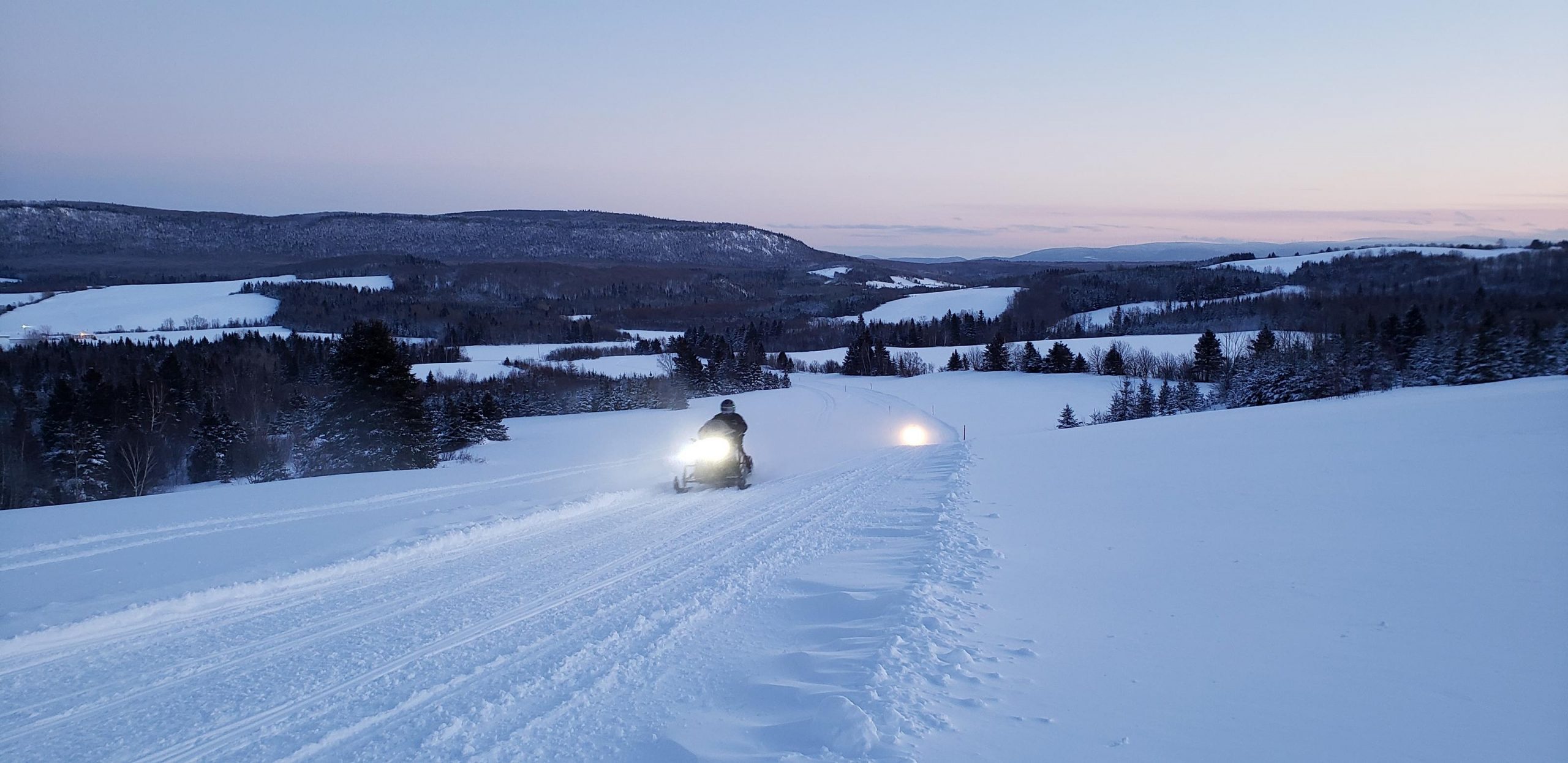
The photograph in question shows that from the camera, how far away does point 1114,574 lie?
23.7 feet

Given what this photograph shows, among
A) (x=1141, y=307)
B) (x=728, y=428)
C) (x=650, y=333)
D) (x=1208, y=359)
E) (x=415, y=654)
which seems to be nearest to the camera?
(x=415, y=654)

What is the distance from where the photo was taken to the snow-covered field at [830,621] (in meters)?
4.19

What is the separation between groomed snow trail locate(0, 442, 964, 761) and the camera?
445 cm

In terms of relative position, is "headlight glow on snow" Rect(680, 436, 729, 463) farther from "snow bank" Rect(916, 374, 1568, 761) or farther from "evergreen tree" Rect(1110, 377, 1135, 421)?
"evergreen tree" Rect(1110, 377, 1135, 421)

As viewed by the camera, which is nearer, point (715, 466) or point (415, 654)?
point (415, 654)

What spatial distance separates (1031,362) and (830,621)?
70953 mm

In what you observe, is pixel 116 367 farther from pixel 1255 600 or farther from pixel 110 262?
pixel 110 262

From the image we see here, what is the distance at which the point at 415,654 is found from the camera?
5719 mm

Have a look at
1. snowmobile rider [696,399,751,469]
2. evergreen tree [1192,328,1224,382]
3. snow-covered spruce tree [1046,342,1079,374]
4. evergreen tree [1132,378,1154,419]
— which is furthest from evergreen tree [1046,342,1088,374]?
snowmobile rider [696,399,751,469]

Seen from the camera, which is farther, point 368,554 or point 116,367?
point 116,367

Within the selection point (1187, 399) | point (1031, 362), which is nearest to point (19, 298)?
point (1031, 362)

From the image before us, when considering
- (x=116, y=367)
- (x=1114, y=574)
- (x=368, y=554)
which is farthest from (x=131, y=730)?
(x=116, y=367)

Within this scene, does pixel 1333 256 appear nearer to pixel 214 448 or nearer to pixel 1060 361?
pixel 1060 361

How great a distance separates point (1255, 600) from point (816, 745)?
4172mm
